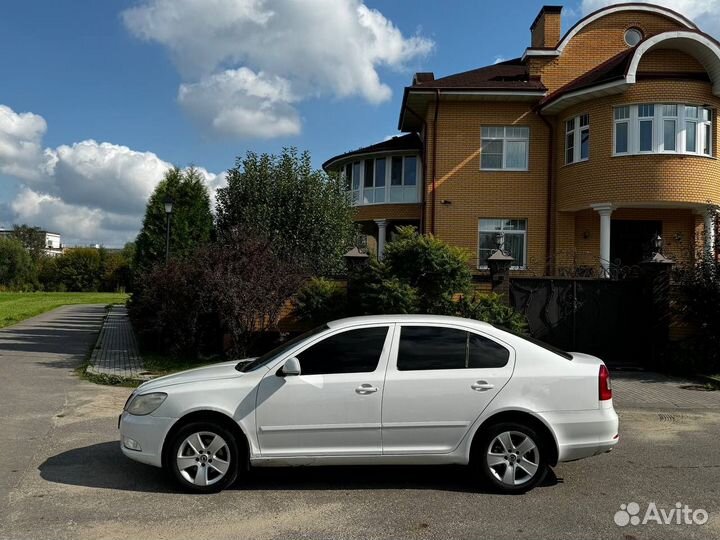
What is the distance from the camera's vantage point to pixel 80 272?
65875 mm

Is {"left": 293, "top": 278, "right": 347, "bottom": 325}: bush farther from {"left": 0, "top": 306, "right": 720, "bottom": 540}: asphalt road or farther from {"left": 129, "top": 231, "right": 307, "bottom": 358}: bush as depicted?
{"left": 0, "top": 306, "right": 720, "bottom": 540}: asphalt road

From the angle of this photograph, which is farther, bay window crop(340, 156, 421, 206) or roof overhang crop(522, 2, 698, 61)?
bay window crop(340, 156, 421, 206)

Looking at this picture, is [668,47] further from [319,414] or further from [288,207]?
[319,414]

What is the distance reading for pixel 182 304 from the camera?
12.7 m

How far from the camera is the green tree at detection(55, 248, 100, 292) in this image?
216ft

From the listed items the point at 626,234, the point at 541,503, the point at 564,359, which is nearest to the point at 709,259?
the point at 626,234

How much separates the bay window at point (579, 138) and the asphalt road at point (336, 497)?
12.7 metres

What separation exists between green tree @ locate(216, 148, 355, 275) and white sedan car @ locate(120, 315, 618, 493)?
36.3 ft

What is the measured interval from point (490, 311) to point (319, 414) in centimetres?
774

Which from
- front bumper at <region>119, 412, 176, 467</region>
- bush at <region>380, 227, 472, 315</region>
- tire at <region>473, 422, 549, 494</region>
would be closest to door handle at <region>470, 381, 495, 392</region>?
tire at <region>473, 422, 549, 494</region>

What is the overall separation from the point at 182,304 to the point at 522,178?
12.1 meters

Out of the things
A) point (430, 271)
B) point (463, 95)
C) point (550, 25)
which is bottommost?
point (430, 271)

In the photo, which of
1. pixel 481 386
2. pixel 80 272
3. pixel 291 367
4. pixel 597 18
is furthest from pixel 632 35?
pixel 80 272

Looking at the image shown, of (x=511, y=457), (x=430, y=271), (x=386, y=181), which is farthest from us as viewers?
(x=386, y=181)
